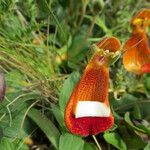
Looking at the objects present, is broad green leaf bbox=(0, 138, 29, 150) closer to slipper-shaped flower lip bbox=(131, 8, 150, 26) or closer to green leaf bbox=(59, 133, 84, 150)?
green leaf bbox=(59, 133, 84, 150)

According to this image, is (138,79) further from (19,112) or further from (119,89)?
(19,112)

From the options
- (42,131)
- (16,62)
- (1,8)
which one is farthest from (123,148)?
(1,8)

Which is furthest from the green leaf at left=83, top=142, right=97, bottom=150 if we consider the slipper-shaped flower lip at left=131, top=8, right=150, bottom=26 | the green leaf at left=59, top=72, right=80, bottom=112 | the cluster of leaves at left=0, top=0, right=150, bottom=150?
the slipper-shaped flower lip at left=131, top=8, right=150, bottom=26

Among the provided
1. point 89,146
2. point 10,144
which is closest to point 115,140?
point 89,146

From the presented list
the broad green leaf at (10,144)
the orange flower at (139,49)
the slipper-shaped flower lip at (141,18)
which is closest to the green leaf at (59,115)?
the broad green leaf at (10,144)

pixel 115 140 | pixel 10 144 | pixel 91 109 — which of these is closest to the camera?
pixel 91 109

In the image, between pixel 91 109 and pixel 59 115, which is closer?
pixel 91 109

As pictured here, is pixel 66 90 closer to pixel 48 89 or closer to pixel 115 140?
pixel 48 89
